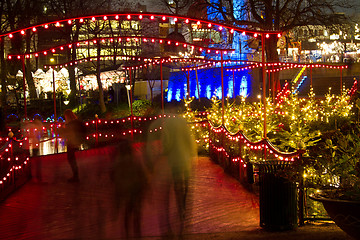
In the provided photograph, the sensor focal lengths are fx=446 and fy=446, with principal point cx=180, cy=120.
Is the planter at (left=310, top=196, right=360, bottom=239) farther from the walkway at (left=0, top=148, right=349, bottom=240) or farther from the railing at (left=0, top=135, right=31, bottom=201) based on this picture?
the railing at (left=0, top=135, right=31, bottom=201)

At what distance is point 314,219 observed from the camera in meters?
6.76

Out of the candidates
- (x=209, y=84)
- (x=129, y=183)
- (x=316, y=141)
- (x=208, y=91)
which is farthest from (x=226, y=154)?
(x=209, y=84)

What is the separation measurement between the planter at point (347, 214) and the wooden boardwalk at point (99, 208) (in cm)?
185

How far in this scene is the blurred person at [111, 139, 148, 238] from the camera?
25.9 ft

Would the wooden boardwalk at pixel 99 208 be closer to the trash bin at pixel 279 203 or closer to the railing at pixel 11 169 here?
the railing at pixel 11 169

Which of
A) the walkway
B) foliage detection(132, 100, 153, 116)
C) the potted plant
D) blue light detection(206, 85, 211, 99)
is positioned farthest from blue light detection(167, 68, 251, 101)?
the potted plant

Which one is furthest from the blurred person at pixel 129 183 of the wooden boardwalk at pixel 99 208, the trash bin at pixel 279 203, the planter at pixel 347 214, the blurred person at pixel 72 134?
the planter at pixel 347 214

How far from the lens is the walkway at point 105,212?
6684mm

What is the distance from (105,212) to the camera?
26.5 feet

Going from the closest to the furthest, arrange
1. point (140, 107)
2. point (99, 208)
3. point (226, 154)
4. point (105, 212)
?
point (105, 212) → point (99, 208) → point (226, 154) → point (140, 107)

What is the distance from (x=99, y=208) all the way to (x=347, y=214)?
476 centimetres

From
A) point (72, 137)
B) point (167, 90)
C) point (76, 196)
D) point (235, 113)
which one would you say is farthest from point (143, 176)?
point (167, 90)

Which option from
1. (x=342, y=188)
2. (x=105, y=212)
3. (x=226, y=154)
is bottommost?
(x=105, y=212)

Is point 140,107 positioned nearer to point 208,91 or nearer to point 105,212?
point 208,91
